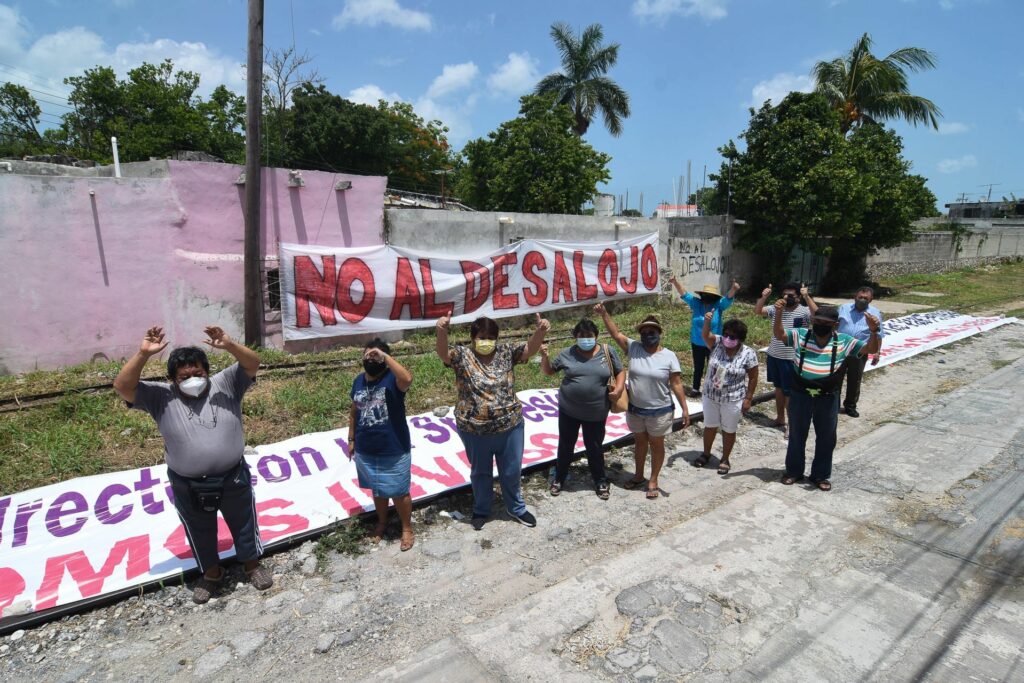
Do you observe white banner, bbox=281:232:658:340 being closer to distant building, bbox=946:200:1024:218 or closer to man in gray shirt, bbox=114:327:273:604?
man in gray shirt, bbox=114:327:273:604

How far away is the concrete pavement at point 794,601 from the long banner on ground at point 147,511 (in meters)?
1.68

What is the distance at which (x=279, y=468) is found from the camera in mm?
5070

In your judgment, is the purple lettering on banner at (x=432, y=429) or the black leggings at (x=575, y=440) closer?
the black leggings at (x=575, y=440)

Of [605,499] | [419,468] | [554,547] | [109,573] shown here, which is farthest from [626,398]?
[109,573]

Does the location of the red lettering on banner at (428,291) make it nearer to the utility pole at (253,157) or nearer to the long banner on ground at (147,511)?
the utility pole at (253,157)

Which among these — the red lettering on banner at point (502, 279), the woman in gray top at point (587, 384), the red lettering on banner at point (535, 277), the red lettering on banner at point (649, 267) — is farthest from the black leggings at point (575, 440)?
the red lettering on banner at point (649, 267)

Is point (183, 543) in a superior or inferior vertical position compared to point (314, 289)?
inferior

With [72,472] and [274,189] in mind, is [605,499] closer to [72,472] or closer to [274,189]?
[72,472]

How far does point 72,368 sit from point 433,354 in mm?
5005

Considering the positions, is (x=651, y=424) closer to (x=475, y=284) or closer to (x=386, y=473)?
(x=386, y=473)

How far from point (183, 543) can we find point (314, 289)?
5610 mm

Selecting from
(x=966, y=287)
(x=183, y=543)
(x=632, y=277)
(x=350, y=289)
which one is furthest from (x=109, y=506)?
(x=966, y=287)

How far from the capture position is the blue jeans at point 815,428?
484cm

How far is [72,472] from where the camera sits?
4.98 meters
